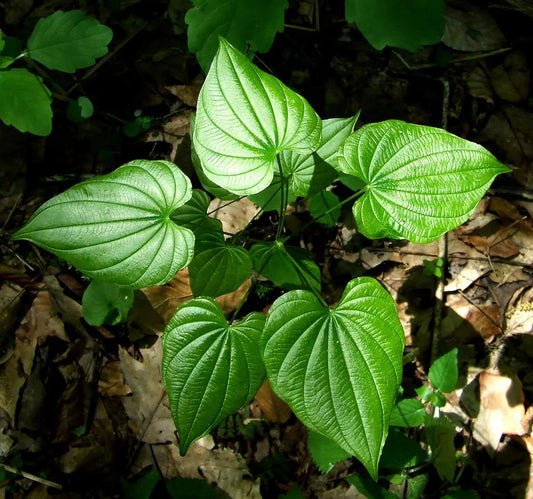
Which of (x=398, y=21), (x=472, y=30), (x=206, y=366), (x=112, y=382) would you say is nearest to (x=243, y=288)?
(x=112, y=382)

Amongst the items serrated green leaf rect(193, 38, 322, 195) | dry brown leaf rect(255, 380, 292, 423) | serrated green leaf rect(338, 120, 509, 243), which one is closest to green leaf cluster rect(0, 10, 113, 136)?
serrated green leaf rect(193, 38, 322, 195)

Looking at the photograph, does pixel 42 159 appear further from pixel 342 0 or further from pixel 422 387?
pixel 422 387

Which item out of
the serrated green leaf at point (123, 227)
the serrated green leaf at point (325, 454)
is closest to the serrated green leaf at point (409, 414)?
the serrated green leaf at point (325, 454)

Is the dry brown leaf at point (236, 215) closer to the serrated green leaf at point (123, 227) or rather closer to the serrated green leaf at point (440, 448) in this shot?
the serrated green leaf at point (123, 227)

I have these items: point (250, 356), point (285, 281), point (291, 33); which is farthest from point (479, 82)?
point (250, 356)

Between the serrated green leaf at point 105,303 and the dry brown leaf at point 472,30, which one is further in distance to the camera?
the dry brown leaf at point 472,30

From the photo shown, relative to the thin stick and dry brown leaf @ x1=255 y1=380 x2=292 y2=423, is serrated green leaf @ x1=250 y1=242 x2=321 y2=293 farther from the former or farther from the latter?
the thin stick
